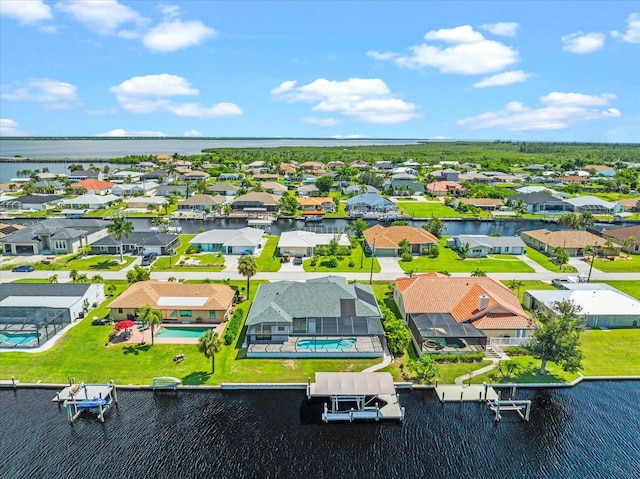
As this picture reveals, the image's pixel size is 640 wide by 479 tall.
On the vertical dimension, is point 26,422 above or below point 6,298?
below

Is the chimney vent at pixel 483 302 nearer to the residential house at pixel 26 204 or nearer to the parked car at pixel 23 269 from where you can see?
the parked car at pixel 23 269

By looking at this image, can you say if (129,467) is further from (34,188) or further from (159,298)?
(34,188)

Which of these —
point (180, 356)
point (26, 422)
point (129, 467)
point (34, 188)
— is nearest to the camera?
point (129, 467)

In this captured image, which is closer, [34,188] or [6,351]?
[6,351]

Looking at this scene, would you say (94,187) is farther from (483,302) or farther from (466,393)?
(466,393)

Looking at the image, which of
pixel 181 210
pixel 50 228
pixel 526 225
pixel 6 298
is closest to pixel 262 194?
pixel 181 210

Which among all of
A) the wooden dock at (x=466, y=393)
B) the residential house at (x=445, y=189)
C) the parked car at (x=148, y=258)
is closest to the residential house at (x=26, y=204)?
the parked car at (x=148, y=258)

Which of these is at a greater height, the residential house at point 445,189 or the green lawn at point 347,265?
the residential house at point 445,189
